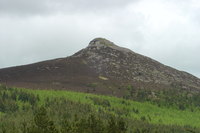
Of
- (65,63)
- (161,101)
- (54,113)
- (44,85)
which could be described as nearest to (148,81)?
(161,101)

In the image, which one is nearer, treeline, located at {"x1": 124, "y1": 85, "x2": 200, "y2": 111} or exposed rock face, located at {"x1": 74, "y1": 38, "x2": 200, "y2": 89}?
treeline, located at {"x1": 124, "y1": 85, "x2": 200, "y2": 111}

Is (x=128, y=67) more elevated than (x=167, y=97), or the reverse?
(x=128, y=67)

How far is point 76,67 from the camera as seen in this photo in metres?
93.2

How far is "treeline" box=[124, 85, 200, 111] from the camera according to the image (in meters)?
74.5

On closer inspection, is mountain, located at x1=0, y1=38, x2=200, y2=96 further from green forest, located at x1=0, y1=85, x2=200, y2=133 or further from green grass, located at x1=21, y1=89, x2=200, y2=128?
green grass, located at x1=21, y1=89, x2=200, y2=128

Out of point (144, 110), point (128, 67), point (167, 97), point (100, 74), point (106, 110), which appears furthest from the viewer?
point (128, 67)

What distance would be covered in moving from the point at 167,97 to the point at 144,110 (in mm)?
14189

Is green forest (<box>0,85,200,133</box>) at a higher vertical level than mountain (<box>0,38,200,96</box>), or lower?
lower

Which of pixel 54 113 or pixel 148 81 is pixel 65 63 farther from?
pixel 54 113

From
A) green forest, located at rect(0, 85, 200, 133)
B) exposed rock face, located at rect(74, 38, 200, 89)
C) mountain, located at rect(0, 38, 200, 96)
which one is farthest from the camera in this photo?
exposed rock face, located at rect(74, 38, 200, 89)

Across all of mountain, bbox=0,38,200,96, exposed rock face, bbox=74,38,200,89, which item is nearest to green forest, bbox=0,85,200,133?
mountain, bbox=0,38,200,96

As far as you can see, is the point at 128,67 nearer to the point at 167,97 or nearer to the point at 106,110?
the point at 167,97

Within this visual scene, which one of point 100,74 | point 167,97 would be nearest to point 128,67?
point 100,74

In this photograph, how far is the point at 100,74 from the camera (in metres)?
89.1
